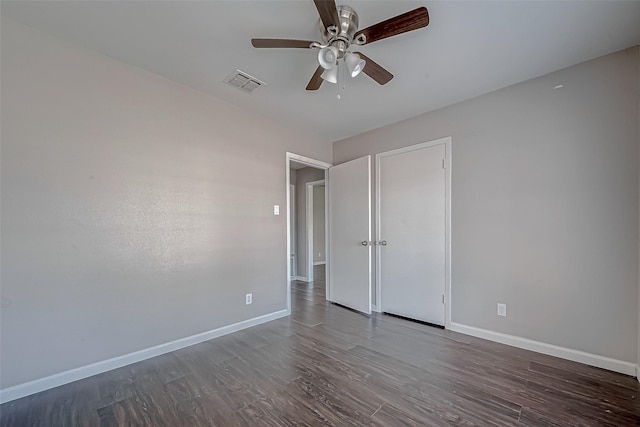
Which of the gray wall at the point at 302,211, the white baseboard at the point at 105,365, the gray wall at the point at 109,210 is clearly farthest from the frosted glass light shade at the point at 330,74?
the gray wall at the point at 302,211

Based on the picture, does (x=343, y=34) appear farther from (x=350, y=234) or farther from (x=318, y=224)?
(x=318, y=224)

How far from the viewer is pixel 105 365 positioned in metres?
2.09

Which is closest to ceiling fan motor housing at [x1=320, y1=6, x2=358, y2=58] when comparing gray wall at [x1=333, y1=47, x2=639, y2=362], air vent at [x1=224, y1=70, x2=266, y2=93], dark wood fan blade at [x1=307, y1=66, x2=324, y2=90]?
dark wood fan blade at [x1=307, y1=66, x2=324, y2=90]

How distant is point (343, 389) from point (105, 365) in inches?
72.6

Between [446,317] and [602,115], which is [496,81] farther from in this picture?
[446,317]

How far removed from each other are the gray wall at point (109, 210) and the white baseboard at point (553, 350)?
236 centimetres

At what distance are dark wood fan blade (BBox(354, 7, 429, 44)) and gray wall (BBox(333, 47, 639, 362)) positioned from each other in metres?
1.69

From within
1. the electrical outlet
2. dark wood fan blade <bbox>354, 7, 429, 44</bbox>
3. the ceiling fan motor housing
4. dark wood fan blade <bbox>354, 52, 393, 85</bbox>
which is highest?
the ceiling fan motor housing

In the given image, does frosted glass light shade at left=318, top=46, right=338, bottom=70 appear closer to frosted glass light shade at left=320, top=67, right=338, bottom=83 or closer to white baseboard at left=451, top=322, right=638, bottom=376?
frosted glass light shade at left=320, top=67, right=338, bottom=83

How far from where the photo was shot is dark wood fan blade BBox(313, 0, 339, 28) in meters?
1.37

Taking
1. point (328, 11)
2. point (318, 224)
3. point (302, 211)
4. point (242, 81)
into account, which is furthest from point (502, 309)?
point (318, 224)

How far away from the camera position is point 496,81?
98.6 inches

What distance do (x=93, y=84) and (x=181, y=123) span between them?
667 mm

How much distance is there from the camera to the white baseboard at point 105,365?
5.82ft
